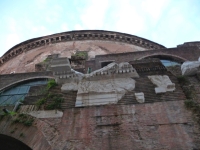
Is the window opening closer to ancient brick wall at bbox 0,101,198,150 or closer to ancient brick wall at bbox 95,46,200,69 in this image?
ancient brick wall at bbox 95,46,200,69

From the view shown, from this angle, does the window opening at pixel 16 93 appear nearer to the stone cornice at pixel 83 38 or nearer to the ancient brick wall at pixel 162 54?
the ancient brick wall at pixel 162 54

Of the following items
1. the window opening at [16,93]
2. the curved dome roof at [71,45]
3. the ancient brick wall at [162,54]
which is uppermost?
the curved dome roof at [71,45]

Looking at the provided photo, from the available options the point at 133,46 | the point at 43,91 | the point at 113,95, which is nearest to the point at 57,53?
the point at 133,46

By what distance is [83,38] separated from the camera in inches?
750

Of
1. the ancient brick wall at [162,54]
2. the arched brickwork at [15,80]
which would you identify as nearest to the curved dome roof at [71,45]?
the ancient brick wall at [162,54]

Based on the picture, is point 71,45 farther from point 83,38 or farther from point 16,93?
point 16,93

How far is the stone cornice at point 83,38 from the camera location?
18.6 meters

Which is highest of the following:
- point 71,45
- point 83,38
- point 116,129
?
point 83,38

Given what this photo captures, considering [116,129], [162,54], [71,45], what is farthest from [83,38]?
[116,129]

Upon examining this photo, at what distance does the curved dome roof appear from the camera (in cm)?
1780

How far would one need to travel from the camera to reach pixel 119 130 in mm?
4133

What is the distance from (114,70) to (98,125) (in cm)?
159

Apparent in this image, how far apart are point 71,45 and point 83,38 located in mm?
1262

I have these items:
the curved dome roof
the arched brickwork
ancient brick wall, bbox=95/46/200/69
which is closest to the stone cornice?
the curved dome roof
